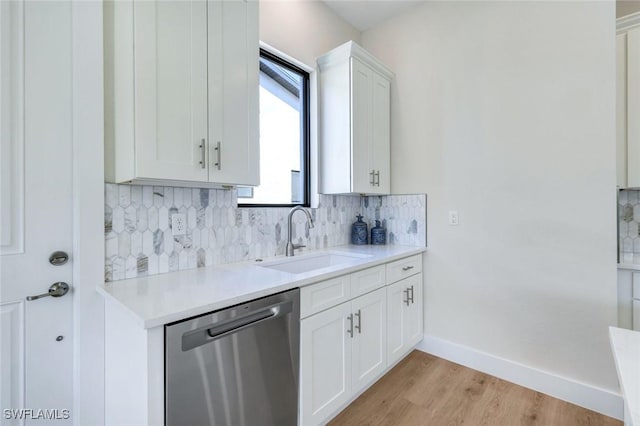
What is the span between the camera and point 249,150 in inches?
61.9

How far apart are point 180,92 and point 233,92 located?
273mm

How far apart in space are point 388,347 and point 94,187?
76.7 inches

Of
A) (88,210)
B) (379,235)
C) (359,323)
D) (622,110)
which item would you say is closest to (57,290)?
(88,210)

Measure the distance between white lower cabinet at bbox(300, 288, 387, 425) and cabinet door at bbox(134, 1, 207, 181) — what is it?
0.95 metres

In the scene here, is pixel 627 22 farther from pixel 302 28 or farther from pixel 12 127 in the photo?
pixel 12 127

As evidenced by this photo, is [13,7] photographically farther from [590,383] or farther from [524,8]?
[590,383]

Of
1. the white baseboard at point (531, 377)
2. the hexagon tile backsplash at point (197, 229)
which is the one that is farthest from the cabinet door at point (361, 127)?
the white baseboard at point (531, 377)

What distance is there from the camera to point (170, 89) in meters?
1.28

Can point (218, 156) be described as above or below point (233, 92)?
below

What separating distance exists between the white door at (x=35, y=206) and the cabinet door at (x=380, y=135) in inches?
77.4

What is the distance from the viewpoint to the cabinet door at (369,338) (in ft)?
5.83

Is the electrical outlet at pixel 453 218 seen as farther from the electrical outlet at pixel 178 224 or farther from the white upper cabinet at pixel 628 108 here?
the electrical outlet at pixel 178 224

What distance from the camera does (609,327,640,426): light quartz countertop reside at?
61cm

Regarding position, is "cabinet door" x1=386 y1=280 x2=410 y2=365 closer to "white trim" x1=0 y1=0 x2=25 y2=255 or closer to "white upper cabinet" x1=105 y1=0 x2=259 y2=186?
"white upper cabinet" x1=105 y1=0 x2=259 y2=186
